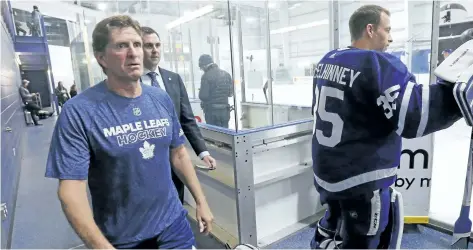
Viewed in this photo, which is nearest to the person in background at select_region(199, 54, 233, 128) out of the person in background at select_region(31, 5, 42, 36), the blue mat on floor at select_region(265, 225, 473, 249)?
the blue mat on floor at select_region(265, 225, 473, 249)

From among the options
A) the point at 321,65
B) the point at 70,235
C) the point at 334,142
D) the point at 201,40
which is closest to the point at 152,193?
the point at 334,142

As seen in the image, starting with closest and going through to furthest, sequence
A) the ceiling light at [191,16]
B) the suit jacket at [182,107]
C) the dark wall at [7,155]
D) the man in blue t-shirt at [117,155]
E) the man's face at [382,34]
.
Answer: the man in blue t-shirt at [117,155], the man's face at [382,34], the suit jacket at [182,107], the dark wall at [7,155], the ceiling light at [191,16]

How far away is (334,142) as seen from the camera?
4.20ft

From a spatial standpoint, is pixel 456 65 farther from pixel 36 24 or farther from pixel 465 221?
pixel 36 24

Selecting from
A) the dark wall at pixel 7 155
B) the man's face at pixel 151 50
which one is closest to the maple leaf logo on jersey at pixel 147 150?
A: the man's face at pixel 151 50

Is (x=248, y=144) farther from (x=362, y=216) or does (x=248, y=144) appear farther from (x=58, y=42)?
(x=58, y=42)

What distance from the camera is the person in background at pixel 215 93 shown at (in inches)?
Answer: 99.0

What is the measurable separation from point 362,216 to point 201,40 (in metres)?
2.85

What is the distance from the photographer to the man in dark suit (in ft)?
6.48

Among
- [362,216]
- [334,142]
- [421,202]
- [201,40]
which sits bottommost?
[421,202]

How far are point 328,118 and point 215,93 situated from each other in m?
1.60

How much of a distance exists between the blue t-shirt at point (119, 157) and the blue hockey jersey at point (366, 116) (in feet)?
2.30

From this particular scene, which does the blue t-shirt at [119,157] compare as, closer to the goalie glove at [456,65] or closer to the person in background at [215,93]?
the goalie glove at [456,65]

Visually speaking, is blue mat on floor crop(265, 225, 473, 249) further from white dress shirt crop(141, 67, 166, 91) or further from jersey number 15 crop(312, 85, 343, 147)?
white dress shirt crop(141, 67, 166, 91)
